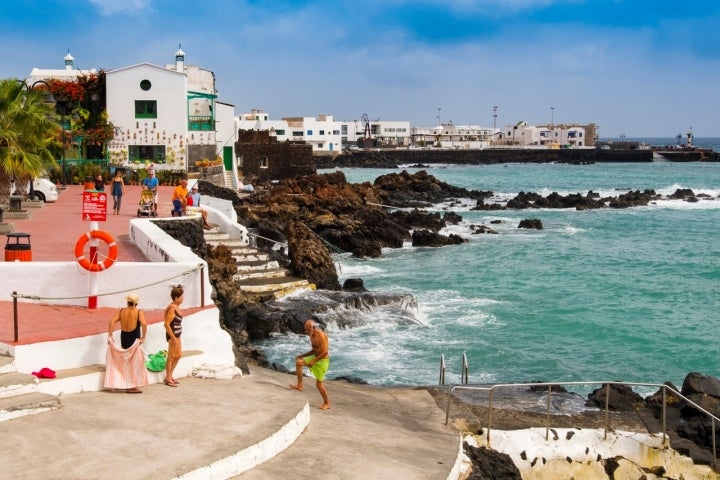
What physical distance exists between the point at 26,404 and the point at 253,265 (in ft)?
43.9

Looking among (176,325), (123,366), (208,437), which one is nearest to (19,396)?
(123,366)

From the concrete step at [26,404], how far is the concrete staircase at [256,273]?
36.4ft

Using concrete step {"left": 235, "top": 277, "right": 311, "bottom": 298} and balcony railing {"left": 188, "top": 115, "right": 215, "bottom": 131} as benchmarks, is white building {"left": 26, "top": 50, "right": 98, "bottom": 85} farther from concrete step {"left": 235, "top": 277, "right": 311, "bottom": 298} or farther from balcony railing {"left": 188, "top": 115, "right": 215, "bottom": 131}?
concrete step {"left": 235, "top": 277, "right": 311, "bottom": 298}

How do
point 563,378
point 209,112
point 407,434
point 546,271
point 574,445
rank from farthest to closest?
point 209,112 → point 546,271 → point 563,378 → point 574,445 → point 407,434

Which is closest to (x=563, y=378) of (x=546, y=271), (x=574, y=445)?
(x=574, y=445)

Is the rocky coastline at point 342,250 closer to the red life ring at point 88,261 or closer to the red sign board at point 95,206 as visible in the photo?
the red life ring at point 88,261

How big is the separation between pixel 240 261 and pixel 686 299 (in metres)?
14.6

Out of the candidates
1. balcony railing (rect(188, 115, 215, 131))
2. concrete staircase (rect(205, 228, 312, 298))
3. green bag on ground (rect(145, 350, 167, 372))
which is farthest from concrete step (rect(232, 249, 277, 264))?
balcony railing (rect(188, 115, 215, 131))

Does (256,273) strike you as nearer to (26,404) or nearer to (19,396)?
(19,396)

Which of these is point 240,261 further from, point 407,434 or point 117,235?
point 407,434

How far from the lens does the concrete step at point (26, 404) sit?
8.67 m

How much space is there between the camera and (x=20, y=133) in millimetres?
19969

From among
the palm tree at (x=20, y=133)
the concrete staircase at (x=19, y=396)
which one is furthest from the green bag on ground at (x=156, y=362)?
the palm tree at (x=20, y=133)

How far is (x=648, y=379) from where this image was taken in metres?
18.3
